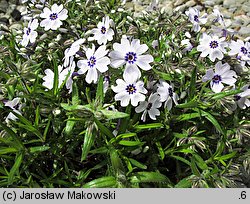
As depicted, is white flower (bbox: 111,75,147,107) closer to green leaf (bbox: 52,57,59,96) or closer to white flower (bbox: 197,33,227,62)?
green leaf (bbox: 52,57,59,96)

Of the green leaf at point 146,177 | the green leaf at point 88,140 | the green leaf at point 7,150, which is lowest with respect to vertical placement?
the green leaf at point 146,177

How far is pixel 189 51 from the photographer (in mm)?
2795

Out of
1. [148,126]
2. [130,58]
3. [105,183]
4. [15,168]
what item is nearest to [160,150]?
[148,126]

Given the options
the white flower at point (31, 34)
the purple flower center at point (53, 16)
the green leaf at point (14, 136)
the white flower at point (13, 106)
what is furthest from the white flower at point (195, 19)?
the green leaf at point (14, 136)

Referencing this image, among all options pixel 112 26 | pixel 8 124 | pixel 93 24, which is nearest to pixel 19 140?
pixel 8 124

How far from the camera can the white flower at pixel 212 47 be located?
2.55m

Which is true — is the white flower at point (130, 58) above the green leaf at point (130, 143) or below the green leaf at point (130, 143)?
above

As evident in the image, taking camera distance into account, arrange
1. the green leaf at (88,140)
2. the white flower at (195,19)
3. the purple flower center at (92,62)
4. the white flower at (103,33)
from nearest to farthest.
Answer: the green leaf at (88,140) → the purple flower center at (92,62) → the white flower at (103,33) → the white flower at (195,19)

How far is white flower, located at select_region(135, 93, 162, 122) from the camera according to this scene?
7.63ft

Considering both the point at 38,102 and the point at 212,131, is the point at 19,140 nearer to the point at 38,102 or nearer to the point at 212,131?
the point at 38,102

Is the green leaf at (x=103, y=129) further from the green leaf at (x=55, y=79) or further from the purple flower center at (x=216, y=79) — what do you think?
the purple flower center at (x=216, y=79)

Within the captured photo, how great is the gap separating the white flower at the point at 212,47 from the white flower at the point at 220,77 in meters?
0.08

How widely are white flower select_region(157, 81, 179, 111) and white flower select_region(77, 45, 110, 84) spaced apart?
0.97 ft

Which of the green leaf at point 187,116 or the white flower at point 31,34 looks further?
the white flower at point 31,34
